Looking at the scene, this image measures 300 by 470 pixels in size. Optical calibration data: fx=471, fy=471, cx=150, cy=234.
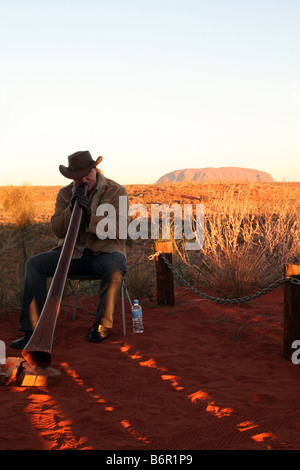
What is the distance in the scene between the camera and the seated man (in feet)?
14.5

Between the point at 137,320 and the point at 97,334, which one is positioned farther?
the point at 137,320

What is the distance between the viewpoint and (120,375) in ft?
11.7

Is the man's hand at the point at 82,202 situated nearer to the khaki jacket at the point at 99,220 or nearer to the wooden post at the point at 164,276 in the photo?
the khaki jacket at the point at 99,220

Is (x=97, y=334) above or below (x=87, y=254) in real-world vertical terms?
below

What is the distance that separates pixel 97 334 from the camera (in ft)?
14.7

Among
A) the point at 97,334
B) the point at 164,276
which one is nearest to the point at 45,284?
the point at 97,334

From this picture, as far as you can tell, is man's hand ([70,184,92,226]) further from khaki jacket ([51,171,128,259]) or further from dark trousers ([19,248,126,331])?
dark trousers ([19,248,126,331])

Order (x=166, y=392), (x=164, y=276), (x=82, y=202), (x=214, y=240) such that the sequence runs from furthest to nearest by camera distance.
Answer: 1. (x=214, y=240)
2. (x=164, y=276)
3. (x=82, y=202)
4. (x=166, y=392)

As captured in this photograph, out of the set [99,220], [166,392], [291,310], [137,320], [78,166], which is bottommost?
[166,392]

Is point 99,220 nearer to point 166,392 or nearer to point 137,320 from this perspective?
point 137,320

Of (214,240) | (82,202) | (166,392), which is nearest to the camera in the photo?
(166,392)

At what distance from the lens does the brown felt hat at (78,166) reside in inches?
188

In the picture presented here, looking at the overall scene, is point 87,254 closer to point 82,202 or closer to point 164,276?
point 82,202

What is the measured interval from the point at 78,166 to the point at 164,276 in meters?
1.84
